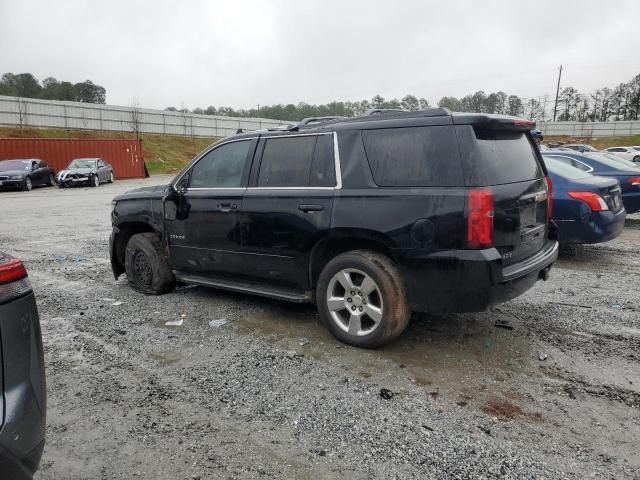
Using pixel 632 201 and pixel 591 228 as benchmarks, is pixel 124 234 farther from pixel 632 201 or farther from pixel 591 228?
pixel 632 201

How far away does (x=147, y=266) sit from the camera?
5875mm

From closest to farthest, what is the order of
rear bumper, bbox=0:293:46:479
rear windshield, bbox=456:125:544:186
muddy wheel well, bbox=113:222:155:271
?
rear bumper, bbox=0:293:46:479, rear windshield, bbox=456:125:544:186, muddy wheel well, bbox=113:222:155:271

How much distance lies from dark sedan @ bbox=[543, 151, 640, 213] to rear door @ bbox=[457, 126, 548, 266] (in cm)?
568

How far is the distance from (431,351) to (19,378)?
311 cm

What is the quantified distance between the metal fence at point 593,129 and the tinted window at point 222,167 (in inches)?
2732

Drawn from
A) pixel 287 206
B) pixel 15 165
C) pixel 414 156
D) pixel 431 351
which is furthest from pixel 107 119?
pixel 431 351

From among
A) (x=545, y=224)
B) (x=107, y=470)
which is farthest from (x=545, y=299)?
(x=107, y=470)

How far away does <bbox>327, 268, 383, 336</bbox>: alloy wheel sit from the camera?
4.11m

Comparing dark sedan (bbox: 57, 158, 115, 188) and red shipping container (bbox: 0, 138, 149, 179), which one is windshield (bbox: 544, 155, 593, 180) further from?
red shipping container (bbox: 0, 138, 149, 179)

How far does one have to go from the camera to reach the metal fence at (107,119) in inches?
1972

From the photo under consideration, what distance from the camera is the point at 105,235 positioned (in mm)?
10492

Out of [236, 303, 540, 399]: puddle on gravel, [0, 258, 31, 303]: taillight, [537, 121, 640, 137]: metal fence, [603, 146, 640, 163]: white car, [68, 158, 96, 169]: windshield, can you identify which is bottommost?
[236, 303, 540, 399]: puddle on gravel

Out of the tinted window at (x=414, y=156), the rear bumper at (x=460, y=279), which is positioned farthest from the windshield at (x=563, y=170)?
the tinted window at (x=414, y=156)

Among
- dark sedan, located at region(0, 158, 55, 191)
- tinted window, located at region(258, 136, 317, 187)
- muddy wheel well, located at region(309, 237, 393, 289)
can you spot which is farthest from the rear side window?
dark sedan, located at region(0, 158, 55, 191)
